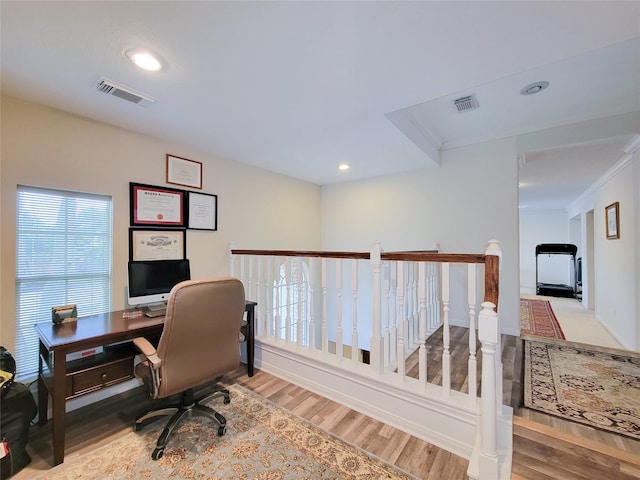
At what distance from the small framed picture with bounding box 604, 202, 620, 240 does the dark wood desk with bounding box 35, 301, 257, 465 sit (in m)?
5.79

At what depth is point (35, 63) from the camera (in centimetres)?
158

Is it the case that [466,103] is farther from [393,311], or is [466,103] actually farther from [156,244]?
[156,244]

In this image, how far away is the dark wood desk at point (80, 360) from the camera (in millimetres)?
1554

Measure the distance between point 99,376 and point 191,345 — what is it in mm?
697

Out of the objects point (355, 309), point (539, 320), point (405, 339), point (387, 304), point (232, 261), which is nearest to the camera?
point (387, 304)

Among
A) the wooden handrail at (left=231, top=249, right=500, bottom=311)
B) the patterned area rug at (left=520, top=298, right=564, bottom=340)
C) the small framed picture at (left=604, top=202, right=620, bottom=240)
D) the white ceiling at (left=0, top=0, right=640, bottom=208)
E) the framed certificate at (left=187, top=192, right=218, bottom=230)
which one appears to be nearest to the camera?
the white ceiling at (left=0, top=0, right=640, bottom=208)

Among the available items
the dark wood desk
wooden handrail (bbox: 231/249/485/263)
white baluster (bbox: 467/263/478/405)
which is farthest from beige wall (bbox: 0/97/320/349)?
white baluster (bbox: 467/263/478/405)

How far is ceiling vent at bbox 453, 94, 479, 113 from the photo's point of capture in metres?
2.57

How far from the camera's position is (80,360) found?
1800mm

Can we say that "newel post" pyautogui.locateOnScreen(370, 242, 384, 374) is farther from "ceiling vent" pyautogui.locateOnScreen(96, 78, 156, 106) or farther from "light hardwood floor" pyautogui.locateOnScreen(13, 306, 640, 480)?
"ceiling vent" pyautogui.locateOnScreen(96, 78, 156, 106)

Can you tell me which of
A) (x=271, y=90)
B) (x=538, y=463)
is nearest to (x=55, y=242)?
(x=271, y=90)

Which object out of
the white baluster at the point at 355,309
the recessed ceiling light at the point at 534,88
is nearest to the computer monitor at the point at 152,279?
the white baluster at the point at 355,309

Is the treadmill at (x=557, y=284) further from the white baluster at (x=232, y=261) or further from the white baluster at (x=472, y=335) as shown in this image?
the white baluster at (x=232, y=261)

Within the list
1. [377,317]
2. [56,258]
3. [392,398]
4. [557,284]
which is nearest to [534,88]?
[377,317]
